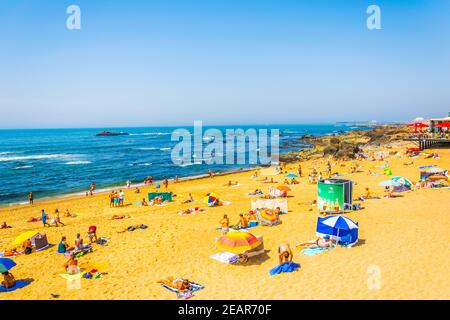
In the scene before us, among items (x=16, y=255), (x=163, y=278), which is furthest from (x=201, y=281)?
(x=16, y=255)

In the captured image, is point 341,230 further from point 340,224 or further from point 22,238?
point 22,238

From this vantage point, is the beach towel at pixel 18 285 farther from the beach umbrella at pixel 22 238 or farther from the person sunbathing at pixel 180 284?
the person sunbathing at pixel 180 284

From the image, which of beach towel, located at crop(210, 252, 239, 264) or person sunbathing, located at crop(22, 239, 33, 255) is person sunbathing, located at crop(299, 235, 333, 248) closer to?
beach towel, located at crop(210, 252, 239, 264)

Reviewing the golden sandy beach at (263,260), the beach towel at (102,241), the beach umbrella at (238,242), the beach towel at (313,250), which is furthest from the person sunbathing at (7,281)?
the beach towel at (313,250)

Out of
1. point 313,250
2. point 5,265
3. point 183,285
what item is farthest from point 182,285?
point 5,265

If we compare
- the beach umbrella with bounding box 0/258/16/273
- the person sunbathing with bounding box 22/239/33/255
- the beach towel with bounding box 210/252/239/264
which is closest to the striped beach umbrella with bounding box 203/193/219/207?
the beach towel with bounding box 210/252/239/264
